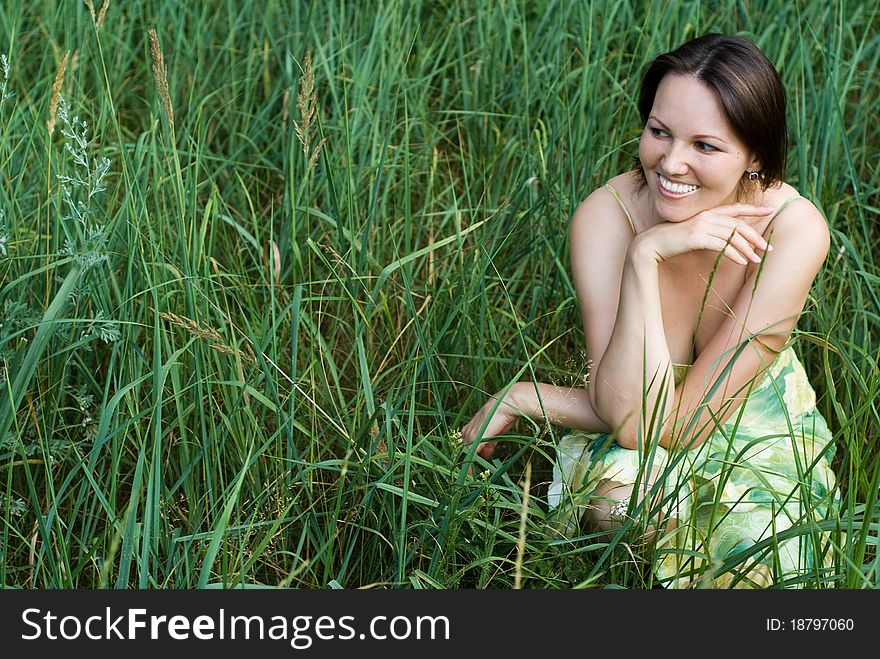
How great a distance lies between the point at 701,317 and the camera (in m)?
A: 1.94

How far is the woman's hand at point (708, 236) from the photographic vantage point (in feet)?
6.04

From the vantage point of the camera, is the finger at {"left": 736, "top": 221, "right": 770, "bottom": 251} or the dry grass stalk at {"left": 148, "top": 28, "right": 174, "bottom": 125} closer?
the dry grass stalk at {"left": 148, "top": 28, "right": 174, "bottom": 125}

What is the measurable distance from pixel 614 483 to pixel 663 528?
22 cm

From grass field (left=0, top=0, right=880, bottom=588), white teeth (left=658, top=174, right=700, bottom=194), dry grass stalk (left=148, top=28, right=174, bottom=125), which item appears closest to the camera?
dry grass stalk (left=148, top=28, right=174, bottom=125)

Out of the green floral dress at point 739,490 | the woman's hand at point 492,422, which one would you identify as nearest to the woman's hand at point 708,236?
the green floral dress at point 739,490

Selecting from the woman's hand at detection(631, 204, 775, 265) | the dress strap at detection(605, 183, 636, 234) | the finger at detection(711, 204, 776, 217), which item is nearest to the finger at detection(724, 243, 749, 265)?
the woman's hand at detection(631, 204, 775, 265)

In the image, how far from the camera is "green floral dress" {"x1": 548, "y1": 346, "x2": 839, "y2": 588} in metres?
1.61

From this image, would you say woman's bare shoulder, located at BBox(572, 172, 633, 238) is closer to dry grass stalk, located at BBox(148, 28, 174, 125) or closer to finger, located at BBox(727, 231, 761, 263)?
finger, located at BBox(727, 231, 761, 263)

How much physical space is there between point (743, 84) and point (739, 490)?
0.78 meters

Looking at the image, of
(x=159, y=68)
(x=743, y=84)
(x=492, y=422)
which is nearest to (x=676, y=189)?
(x=743, y=84)

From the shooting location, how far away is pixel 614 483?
75.1 inches

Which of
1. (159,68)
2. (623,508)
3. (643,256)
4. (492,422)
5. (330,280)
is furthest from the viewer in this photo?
(330,280)

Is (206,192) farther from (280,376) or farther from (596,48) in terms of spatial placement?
(596,48)

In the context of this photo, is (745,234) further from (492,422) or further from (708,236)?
(492,422)
